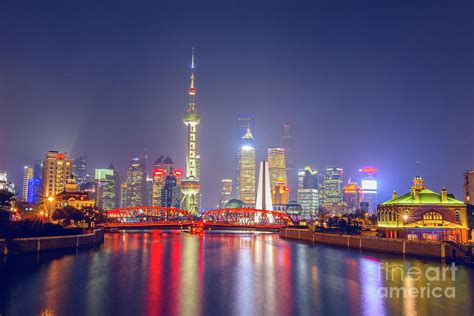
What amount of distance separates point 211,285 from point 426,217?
137 feet

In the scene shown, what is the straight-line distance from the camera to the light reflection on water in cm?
4025

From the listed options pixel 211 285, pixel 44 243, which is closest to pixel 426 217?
pixel 211 285

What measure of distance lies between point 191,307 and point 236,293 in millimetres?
7667

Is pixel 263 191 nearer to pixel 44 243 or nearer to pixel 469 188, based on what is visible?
pixel 469 188

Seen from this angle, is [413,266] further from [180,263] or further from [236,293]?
[180,263]

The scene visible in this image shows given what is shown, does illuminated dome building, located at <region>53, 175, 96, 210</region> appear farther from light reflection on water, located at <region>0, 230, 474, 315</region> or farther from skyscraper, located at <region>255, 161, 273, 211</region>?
skyscraper, located at <region>255, 161, 273, 211</region>

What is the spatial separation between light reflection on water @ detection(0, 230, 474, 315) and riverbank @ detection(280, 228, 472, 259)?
8.13 ft

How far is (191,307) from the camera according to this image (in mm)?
41000

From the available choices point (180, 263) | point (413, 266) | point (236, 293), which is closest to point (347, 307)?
point (236, 293)

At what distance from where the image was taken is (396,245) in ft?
240

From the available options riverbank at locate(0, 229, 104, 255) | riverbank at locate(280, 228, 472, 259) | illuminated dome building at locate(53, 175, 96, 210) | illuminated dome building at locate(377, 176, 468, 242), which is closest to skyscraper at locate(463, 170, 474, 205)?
illuminated dome building at locate(377, 176, 468, 242)

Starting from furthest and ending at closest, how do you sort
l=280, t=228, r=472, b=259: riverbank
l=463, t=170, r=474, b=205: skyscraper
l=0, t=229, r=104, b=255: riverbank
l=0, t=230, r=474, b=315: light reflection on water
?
l=463, t=170, r=474, b=205: skyscraper, l=0, t=229, r=104, b=255: riverbank, l=280, t=228, r=472, b=259: riverbank, l=0, t=230, r=474, b=315: light reflection on water

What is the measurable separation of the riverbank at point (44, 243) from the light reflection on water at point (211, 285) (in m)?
1.75

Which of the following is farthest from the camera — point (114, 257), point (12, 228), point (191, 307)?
point (114, 257)
